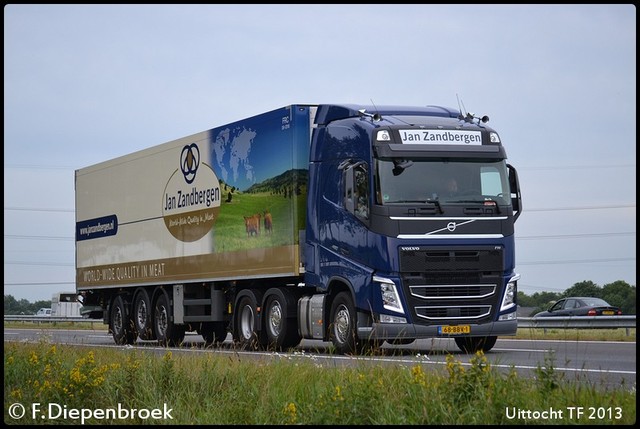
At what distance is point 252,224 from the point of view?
22750 mm

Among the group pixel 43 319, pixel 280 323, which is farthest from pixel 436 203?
pixel 43 319

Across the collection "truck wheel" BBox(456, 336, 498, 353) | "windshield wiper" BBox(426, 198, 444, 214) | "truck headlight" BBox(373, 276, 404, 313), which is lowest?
"truck wheel" BBox(456, 336, 498, 353)

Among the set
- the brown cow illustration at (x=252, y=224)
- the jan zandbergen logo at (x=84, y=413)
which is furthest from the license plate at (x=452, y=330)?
the jan zandbergen logo at (x=84, y=413)

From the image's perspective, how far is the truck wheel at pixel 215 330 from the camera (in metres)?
26.3

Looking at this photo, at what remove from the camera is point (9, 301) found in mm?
80188

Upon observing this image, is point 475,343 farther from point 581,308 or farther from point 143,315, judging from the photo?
A: point 581,308

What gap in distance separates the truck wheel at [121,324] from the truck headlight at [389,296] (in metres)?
10.3

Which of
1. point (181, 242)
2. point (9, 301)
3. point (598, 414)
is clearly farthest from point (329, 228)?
point (9, 301)

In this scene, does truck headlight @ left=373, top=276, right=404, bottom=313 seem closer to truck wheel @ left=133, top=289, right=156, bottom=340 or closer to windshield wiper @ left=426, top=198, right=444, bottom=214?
windshield wiper @ left=426, top=198, right=444, bottom=214

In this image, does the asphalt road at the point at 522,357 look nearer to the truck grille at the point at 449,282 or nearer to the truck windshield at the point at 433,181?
the truck grille at the point at 449,282

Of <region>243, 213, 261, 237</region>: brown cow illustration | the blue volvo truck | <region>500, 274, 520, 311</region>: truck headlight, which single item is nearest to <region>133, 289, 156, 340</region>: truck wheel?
the blue volvo truck

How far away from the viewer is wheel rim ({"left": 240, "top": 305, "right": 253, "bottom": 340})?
23219 millimetres

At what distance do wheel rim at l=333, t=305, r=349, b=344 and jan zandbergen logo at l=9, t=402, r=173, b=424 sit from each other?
829 cm

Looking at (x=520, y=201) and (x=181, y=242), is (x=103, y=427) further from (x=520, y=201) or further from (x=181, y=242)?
(x=181, y=242)
